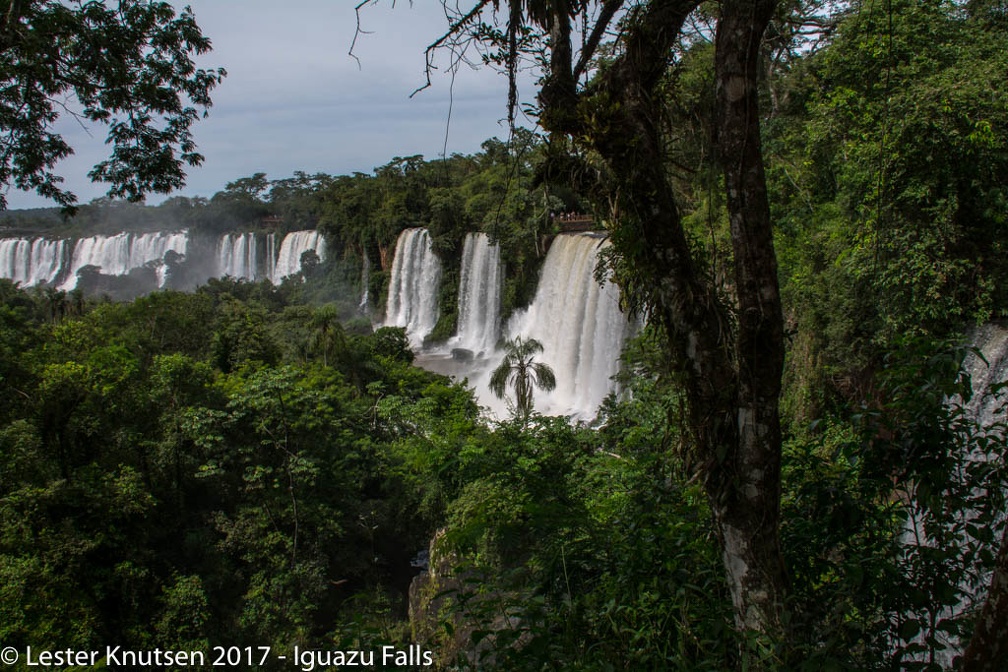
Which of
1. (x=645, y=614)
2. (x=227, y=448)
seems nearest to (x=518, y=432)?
(x=227, y=448)

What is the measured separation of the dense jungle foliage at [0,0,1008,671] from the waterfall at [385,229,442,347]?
13341 millimetres

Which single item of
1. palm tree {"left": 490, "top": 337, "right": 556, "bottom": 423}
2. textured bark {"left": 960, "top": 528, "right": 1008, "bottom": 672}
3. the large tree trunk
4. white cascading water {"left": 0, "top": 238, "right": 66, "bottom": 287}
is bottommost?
palm tree {"left": 490, "top": 337, "right": 556, "bottom": 423}

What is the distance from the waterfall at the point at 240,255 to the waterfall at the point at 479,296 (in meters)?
20.6

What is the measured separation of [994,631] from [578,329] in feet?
47.4

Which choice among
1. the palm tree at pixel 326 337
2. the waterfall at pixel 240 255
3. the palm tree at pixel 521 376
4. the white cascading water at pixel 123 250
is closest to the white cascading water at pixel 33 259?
the white cascading water at pixel 123 250

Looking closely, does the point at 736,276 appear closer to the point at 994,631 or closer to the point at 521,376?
the point at 994,631

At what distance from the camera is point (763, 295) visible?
1.82 meters

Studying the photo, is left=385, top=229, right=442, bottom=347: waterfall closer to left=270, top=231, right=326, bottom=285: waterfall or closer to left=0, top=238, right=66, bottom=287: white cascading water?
left=270, top=231, right=326, bottom=285: waterfall

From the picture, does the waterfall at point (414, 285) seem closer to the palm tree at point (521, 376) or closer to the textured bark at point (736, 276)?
the palm tree at point (521, 376)

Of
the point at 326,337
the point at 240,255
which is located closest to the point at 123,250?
the point at 240,255

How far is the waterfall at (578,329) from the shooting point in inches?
586

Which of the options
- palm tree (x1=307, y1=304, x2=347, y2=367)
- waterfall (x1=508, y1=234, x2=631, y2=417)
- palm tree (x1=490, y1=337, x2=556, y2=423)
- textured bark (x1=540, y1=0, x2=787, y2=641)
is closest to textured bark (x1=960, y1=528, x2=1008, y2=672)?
textured bark (x1=540, y1=0, x2=787, y2=641)

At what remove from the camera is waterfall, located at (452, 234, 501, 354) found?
2288 cm

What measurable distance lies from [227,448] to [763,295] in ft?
31.7
